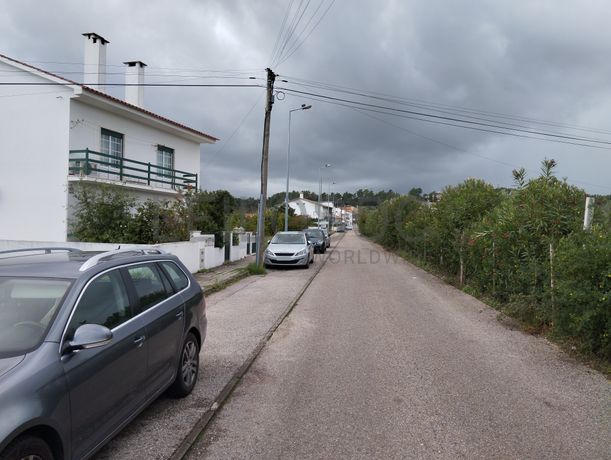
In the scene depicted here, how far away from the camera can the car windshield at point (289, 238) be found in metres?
21.0

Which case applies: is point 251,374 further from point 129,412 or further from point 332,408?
point 129,412

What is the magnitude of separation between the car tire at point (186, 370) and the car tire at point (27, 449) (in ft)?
6.46

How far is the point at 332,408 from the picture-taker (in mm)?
4566

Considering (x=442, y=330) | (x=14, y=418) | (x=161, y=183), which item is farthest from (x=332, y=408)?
(x=161, y=183)

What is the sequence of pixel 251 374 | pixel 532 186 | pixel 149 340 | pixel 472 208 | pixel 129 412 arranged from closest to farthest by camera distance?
pixel 129 412
pixel 149 340
pixel 251 374
pixel 532 186
pixel 472 208

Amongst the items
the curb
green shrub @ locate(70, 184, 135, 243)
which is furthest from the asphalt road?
green shrub @ locate(70, 184, 135, 243)

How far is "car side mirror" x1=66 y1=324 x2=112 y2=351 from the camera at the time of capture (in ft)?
9.59

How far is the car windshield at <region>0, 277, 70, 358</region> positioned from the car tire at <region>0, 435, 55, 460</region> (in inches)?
21.2

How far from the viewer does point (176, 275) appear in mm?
5039

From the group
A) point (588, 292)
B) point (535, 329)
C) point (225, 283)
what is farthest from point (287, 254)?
point (588, 292)

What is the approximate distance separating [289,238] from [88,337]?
18.5 m

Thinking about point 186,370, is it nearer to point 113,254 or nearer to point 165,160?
point 113,254

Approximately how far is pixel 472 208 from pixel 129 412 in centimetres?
1402

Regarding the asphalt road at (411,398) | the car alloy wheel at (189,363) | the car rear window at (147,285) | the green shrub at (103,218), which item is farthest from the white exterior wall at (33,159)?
the car rear window at (147,285)
